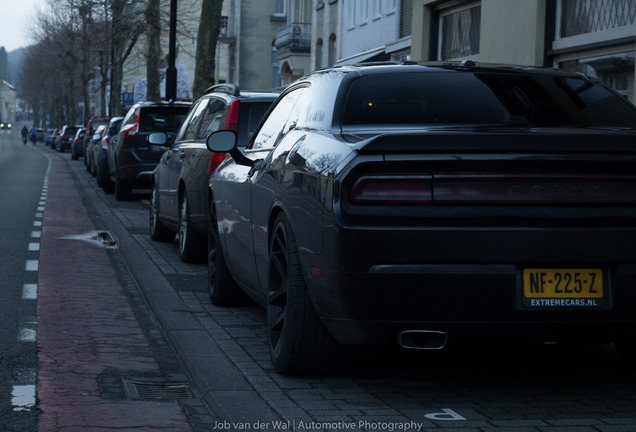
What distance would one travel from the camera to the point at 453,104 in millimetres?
5918

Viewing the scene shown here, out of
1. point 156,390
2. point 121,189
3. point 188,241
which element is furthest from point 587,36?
point 156,390

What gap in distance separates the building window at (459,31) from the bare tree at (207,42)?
619 cm

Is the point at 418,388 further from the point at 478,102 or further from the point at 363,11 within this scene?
the point at 363,11

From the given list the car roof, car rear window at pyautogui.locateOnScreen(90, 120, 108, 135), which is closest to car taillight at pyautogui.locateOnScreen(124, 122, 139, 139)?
the car roof

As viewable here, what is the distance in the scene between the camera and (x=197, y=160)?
1064cm

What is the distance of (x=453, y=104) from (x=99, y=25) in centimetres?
5286

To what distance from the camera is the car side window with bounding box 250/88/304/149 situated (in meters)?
6.81

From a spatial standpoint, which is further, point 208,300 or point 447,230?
point 208,300

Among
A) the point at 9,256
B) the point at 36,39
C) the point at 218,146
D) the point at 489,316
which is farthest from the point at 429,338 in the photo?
the point at 36,39

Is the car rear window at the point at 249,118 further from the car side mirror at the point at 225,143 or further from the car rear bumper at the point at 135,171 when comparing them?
the car rear bumper at the point at 135,171

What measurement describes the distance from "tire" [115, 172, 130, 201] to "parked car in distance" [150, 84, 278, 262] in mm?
8442

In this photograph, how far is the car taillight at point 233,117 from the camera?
10.3 meters

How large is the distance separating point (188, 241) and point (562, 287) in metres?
6.50

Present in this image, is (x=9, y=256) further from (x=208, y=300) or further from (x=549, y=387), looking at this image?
(x=549, y=387)
